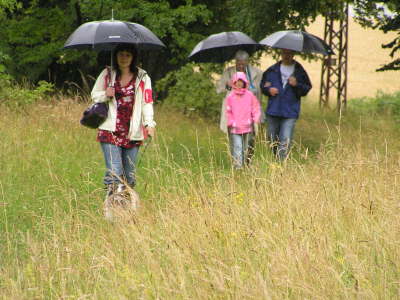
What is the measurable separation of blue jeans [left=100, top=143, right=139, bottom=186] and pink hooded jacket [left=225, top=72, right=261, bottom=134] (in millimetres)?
2962

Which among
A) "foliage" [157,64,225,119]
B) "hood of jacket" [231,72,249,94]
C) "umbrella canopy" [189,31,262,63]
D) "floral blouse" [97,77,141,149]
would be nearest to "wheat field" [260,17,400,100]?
"foliage" [157,64,225,119]

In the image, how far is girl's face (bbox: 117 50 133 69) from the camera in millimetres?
6785

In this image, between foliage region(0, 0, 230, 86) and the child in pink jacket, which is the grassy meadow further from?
foliage region(0, 0, 230, 86)

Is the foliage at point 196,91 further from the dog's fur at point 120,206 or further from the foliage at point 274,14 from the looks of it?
the dog's fur at point 120,206

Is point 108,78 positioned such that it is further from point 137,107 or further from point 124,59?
point 137,107

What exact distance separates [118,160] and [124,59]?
976 mm

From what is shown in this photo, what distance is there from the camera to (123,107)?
682 centimetres

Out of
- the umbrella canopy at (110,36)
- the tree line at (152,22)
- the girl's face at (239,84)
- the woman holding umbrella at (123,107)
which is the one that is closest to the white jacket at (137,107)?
the woman holding umbrella at (123,107)

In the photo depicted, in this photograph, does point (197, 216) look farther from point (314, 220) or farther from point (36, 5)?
point (36, 5)

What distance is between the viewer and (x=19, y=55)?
17.6 meters

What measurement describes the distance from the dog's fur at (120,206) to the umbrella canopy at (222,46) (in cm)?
443

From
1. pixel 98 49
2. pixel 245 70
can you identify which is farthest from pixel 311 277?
pixel 245 70

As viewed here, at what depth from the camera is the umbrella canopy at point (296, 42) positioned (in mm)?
9766

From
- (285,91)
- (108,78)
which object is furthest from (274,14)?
(108,78)
